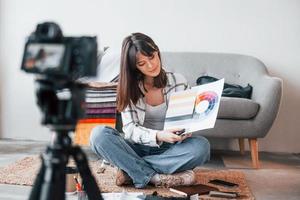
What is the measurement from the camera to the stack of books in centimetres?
231

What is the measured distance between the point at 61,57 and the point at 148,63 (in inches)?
39.0

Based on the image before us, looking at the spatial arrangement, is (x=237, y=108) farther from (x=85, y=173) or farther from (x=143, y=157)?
(x=85, y=173)

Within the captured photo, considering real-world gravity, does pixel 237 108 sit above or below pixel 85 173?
below

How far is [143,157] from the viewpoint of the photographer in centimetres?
179

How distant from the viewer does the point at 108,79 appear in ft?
8.36

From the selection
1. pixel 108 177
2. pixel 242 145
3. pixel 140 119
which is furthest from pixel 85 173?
pixel 242 145

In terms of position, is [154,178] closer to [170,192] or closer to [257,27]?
[170,192]

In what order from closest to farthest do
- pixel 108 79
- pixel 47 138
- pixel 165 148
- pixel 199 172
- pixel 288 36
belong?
pixel 165 148 < pixel 199 172 < pixel 108 79 < pixel 288 36 < pixel 47 138

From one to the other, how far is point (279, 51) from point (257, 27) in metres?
0.22

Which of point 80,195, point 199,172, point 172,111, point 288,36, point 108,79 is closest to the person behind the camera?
point 80,195

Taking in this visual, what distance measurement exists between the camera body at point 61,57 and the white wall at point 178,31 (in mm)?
2321

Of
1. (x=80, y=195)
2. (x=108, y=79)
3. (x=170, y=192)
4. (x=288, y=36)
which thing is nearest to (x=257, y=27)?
(x=288, y=36)

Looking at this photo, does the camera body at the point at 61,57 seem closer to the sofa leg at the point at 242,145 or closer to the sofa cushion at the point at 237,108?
the sofa cushion at the point at 237,108

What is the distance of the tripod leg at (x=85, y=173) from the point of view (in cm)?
72
